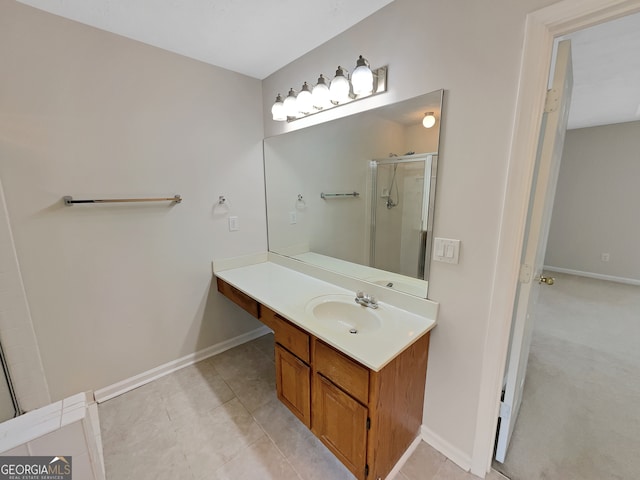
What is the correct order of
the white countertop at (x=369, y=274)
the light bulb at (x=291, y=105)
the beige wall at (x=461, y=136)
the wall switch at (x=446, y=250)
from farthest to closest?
the light bulb at (x=291, y=105) → the white countertop at (x=369, y=274) → the wall switch at (x=446, y=250) → the beige wall at (x=461, y=136)

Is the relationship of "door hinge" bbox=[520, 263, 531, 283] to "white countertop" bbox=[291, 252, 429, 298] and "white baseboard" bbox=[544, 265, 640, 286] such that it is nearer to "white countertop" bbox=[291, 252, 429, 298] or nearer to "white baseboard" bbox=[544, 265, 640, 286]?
"white countertop" bbox=[291, 252, 429, 298]

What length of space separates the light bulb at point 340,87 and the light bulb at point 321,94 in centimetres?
7

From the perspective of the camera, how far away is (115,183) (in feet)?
5.49

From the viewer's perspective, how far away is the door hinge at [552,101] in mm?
1036

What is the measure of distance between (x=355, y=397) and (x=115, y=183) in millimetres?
1907

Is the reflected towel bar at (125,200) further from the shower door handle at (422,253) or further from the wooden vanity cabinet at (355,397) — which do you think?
the shower door handle at (422,253)

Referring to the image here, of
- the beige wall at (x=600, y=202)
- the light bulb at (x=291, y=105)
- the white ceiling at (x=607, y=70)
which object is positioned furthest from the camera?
the beige wall at (x=600, y=202)

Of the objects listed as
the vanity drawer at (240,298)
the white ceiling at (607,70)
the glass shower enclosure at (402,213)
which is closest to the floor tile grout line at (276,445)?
the vanity drawer at (240,298)

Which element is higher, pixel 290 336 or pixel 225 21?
pixel 225 21

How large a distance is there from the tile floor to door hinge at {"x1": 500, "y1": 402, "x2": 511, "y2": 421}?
291mm

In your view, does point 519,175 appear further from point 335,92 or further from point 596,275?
point 596,275

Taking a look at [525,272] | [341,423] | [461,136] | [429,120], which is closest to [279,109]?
[429,120]

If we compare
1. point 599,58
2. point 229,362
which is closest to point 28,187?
point 229,362

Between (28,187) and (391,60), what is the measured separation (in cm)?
209
